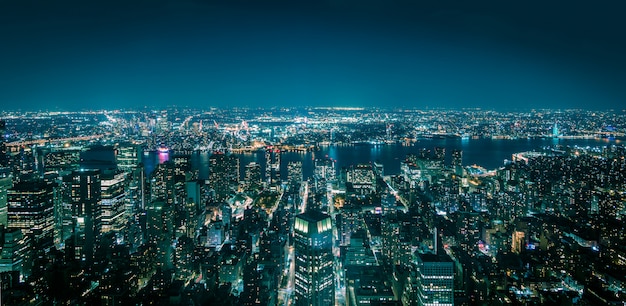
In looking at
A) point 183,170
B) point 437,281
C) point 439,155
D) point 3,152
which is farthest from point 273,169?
point 437,281

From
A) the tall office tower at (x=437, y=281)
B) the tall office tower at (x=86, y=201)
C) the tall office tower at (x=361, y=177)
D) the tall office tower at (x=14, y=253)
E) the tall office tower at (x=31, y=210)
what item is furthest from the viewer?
the tall office tower at (x=361, y=177)

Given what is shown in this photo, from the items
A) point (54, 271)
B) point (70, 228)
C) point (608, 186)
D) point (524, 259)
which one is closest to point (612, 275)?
point (524, 259)

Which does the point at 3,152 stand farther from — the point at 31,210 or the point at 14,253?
the point at 14,253

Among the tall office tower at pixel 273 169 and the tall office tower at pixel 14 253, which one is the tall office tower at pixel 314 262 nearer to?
the tall office tower at pixel 14 253

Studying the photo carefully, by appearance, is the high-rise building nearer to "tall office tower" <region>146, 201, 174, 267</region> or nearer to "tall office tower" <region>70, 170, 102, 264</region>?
"tall office tower" <region>70, 170, 102, 264</region>

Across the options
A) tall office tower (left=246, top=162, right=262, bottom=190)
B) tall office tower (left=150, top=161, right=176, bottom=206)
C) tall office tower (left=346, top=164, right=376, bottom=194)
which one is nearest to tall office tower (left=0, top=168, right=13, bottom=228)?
tall office tower (left=150, top=161, right=176, bottom=206)

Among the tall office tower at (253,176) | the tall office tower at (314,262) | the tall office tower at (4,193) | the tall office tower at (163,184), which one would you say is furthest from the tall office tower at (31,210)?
the tall office tower at (253,176)
